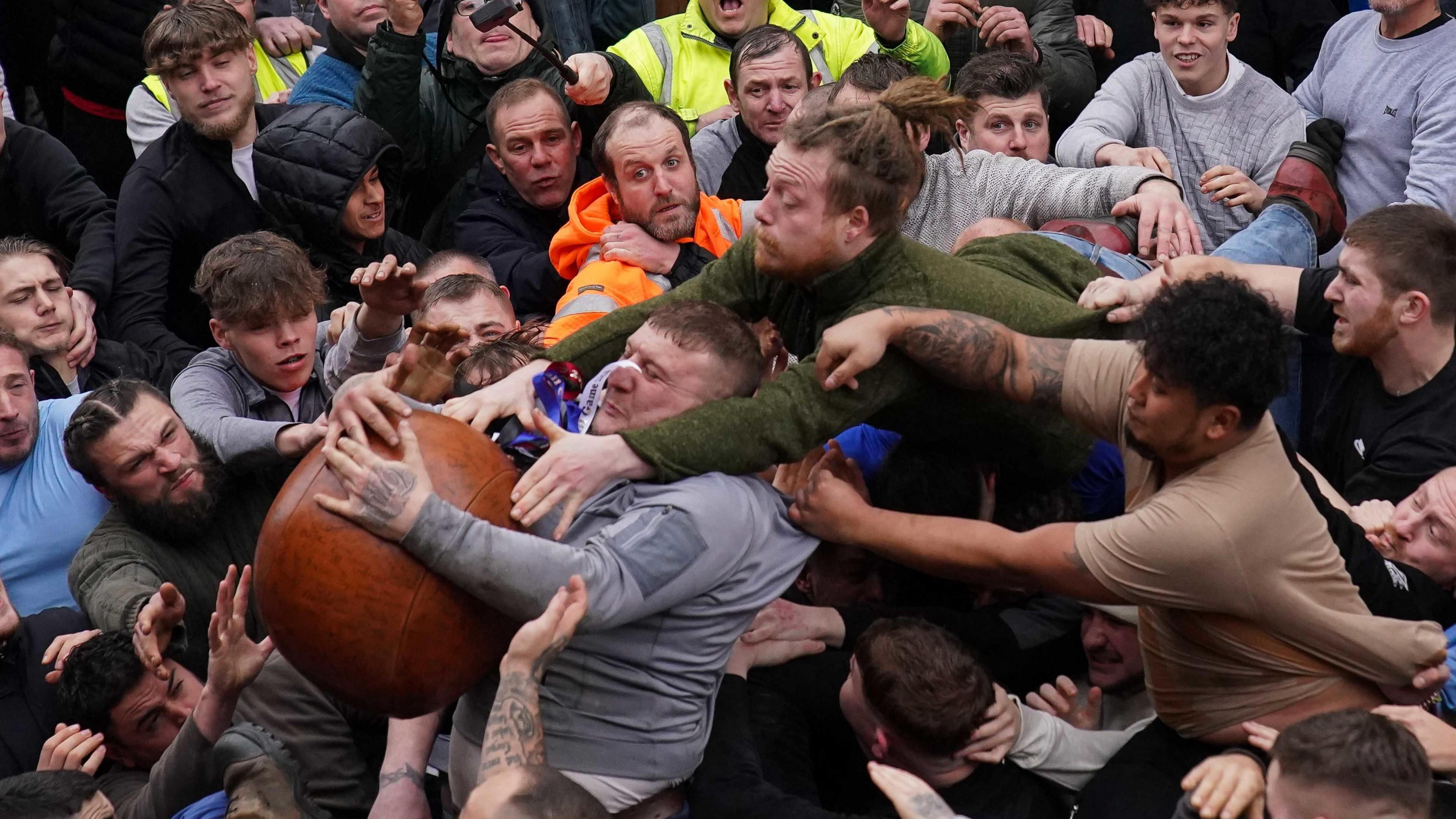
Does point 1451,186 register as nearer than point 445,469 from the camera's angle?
No

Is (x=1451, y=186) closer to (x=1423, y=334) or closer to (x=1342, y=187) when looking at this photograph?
(x=1342, y=187)

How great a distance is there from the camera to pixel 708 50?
7406mm

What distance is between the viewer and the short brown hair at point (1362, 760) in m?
3.23

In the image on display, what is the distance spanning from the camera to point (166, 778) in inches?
169

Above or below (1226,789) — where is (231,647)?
below

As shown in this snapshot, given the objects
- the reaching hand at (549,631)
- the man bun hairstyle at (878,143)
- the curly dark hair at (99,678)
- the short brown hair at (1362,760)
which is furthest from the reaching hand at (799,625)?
the curly dark hair at (99,678)

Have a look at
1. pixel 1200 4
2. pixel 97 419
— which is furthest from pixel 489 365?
pixel 1200 4

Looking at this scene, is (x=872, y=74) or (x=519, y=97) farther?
(x=519, y=97)

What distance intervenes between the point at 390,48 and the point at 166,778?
11.8 ft

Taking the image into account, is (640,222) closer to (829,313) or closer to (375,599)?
(829,313)

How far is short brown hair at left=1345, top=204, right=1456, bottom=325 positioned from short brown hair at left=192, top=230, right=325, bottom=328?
367cm

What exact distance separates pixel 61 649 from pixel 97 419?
78cm

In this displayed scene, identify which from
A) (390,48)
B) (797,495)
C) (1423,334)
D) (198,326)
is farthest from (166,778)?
(1423,334)

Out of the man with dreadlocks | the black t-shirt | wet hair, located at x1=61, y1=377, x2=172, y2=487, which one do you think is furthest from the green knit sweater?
wet hair, located at x1=61, y1=377, x2=172, y2=487
